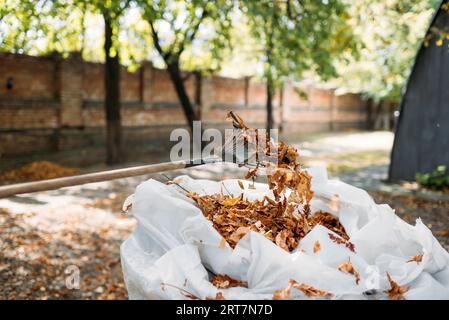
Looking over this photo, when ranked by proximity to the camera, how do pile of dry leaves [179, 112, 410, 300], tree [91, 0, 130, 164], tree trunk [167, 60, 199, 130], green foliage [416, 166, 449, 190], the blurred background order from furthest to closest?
tree trunk [167, 60, 199, 130]
tree [91, 0, 130, 164]
green foliage [416, 166, 449, 190]
the blurred background
pile of dry leaves [179, 112, 410, 300]

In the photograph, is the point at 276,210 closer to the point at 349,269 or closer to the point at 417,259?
the point at 349,269

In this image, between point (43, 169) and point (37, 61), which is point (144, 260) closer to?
point (43, 169)

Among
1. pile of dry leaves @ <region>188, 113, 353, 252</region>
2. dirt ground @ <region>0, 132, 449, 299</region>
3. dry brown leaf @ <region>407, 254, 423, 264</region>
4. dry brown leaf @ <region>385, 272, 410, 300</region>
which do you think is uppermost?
pile of dry leaves @ <region>188, 113, 353, 252</region>

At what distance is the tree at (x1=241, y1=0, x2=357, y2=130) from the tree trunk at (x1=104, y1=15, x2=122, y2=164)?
12.5 feet

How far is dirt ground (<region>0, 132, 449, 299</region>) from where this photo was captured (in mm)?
4574

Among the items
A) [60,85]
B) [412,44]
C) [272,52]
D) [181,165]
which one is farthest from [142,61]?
[181,165]

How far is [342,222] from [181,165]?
1.20 metres

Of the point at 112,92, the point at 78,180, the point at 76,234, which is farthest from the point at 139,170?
the point at 112,92

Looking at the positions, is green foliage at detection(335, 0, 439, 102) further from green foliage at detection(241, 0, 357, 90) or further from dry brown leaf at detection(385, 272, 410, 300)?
dry brown leaf at detection(385, 272, 410, 300)

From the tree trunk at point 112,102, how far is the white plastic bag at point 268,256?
969cm

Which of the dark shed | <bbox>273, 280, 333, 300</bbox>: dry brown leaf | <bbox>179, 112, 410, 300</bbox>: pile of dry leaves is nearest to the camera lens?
<bbox>273, 280, 333, 300</bbox>: dry brown leaf

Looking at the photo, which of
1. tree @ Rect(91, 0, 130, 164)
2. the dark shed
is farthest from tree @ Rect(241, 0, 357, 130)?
tree @ Rect(91, 0, 130, 164)

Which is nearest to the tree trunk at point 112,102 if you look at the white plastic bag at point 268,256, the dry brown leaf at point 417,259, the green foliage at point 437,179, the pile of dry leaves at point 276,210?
the green foliage at point 437,179
